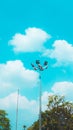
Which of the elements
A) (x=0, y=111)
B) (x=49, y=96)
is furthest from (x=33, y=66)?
(x=0, y=111)

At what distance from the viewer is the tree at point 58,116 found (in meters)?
92.1

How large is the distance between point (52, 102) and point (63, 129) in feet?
30.6

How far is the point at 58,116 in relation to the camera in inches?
3777

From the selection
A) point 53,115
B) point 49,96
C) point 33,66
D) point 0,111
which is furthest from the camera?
point 0,111

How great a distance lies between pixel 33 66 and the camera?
169ft

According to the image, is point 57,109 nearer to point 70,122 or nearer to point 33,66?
point 70,122

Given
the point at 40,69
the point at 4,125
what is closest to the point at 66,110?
the point at 4,125

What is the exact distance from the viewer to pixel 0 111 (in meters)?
105

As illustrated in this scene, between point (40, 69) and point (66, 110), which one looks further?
point (66, 110)

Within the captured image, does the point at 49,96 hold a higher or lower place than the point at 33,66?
higher

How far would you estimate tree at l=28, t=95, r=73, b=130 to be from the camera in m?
92.1

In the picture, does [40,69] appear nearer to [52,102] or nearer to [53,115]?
[52,102]

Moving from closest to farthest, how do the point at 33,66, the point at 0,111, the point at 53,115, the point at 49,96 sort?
1. the point at 33,66
2. the point at 49,96
3. the point at 53,115
4. the point at 0,111

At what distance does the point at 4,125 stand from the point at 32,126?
1227 cm
